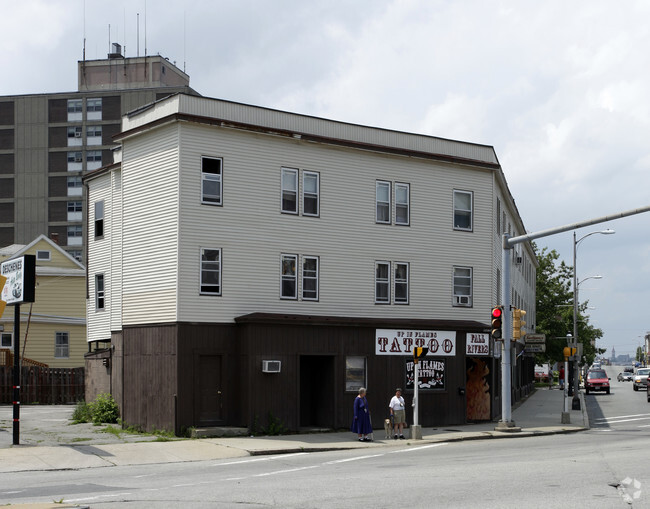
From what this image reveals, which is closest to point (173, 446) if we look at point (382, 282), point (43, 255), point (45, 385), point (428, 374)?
point (382, 282)

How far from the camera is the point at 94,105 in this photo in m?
79.6

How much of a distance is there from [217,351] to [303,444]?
4.23 metres

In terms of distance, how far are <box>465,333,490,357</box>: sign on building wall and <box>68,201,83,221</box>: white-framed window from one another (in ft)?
181

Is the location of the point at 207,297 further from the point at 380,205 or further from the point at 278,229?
the point at 380,205

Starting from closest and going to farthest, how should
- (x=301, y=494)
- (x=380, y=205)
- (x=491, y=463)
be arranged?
(x=301, y=494) < (x=491, y=463) < (x=380, y=205)

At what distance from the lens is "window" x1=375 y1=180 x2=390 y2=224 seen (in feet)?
103

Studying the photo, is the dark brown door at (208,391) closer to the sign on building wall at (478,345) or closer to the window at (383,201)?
the window at (383,201)

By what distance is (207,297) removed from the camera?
2689 cm

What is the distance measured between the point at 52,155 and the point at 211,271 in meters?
58.0

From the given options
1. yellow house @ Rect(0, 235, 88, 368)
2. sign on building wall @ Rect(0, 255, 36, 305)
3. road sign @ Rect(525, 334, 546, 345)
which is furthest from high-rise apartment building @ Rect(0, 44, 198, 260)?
sign on building wall @ Rect(0, 255, 36, 305)

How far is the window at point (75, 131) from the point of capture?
80000 millimetres

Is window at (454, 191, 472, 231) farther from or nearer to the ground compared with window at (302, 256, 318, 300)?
farther from the ground

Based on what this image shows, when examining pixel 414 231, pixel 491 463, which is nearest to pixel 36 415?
pixel 414 231

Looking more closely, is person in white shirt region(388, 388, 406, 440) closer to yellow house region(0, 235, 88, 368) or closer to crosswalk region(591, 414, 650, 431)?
crosswalk region(591, 414, 650, 431)
